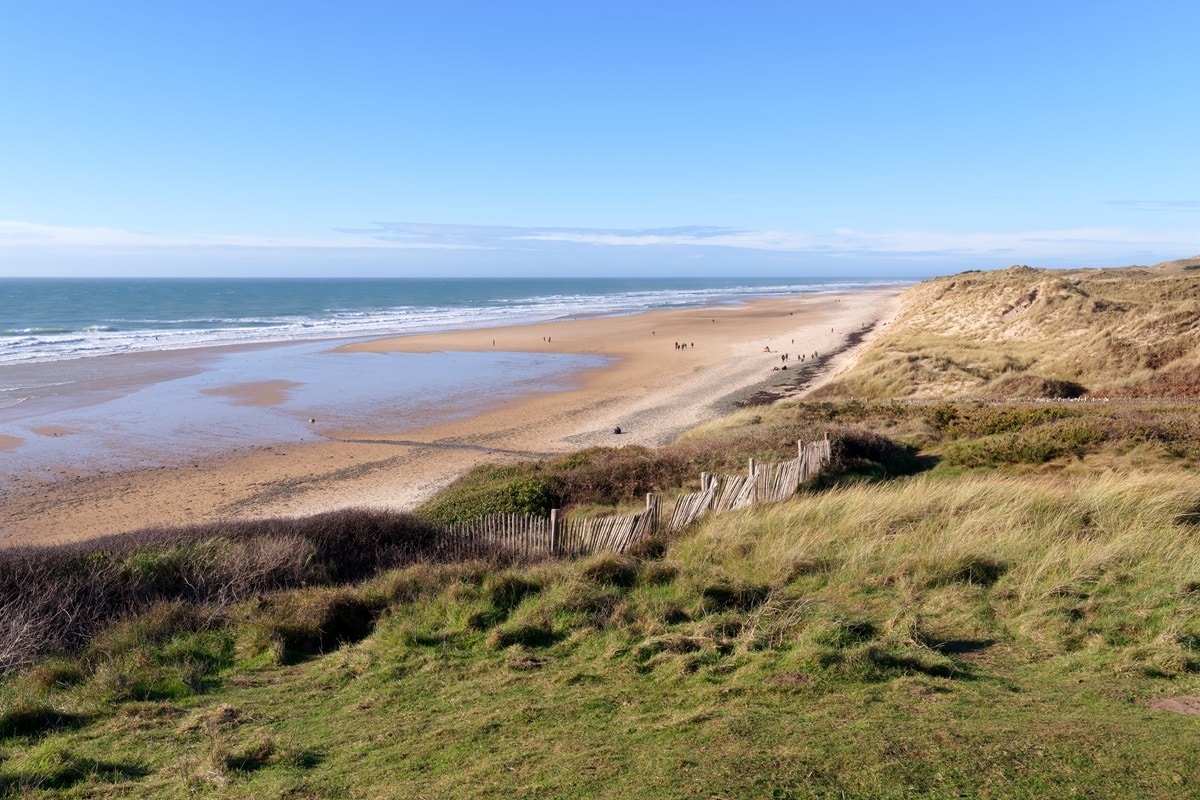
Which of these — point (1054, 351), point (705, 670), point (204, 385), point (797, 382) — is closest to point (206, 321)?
point (204, 385)

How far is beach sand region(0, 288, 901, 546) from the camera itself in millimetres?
17250

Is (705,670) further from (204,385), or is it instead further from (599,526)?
(204,385)

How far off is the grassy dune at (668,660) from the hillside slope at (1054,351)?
14.9 m

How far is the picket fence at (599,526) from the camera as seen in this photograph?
10.2 metres

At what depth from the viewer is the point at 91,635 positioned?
316 inches

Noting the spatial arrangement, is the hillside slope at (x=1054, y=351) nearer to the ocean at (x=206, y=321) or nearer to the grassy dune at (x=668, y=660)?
the grassy dune at (x=668, y=660)

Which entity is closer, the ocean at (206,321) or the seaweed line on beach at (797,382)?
the seaweed line on beach at (797,382)

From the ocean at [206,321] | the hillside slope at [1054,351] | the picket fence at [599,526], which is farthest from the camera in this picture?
the ocean at [206,321]

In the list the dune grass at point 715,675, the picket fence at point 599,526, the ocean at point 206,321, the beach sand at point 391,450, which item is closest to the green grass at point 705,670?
the dune grass at point 715,675

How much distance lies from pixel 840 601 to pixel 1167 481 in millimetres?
5635

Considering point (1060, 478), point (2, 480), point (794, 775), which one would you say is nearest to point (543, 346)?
point (2, 480)

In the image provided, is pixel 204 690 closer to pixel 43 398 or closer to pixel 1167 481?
pixel 1167 481

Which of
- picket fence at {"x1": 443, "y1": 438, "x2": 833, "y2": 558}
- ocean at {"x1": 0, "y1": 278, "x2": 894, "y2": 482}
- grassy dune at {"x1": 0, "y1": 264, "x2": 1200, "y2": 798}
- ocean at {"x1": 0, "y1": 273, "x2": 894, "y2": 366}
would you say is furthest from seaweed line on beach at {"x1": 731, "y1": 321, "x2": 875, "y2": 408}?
ocean at {"x1": 0, "y1": 273, "x2": 894, "y2": 366}

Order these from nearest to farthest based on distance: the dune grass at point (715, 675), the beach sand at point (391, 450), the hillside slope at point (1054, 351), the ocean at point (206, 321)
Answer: the dune grass at point (715, 675), the beach sand at point (391, 450), the hillside slope at point (1054, 351), the ocean at point (206, 321)
